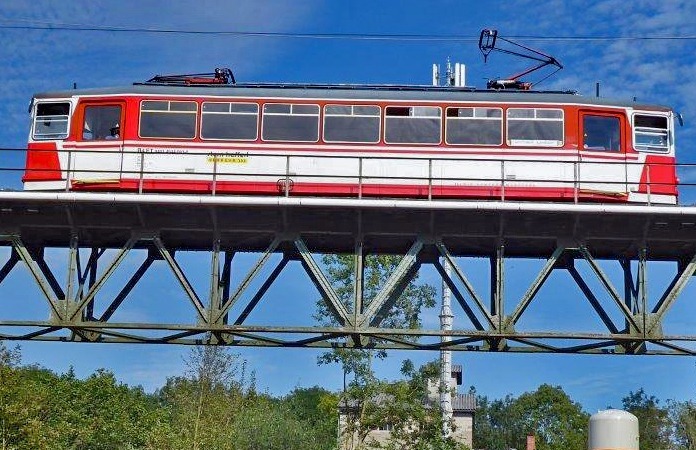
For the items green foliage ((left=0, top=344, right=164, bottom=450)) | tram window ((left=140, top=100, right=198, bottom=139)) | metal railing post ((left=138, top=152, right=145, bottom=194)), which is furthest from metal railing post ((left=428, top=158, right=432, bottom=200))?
green foliage ((left=0, top=344, right=164, bottom=450))

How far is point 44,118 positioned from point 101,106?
165 centimetres

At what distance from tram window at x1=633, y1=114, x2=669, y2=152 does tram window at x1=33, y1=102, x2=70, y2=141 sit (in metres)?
15.9

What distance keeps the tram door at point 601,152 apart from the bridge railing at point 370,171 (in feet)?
0.09

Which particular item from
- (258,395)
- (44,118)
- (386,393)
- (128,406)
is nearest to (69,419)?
(128,406)

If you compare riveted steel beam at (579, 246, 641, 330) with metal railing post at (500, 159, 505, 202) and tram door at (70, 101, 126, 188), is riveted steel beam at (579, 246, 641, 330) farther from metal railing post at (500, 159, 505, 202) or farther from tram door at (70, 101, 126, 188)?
tram door at (70, 101, 126, 188)

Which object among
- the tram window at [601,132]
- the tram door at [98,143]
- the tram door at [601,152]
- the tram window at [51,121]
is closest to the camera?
the tram door at [601,152]

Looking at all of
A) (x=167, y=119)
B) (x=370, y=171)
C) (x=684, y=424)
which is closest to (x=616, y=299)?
(x=370, y=171)

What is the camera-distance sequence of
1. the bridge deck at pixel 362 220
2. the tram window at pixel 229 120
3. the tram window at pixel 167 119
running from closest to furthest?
the bridge deck at pixel 362 220 < the tram window at pixel 229 120 < the tram window at pixel 167 119

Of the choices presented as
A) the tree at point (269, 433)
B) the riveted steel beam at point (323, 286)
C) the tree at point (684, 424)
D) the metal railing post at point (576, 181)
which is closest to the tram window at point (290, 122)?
the riveted steel beam at point (323, 286)

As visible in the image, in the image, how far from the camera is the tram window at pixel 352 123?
2859 cm

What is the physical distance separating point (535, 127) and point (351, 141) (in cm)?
512

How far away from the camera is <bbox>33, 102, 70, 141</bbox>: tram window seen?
29.1 m

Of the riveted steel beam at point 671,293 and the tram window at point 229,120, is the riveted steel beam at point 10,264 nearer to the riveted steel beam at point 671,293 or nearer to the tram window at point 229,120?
the tram window at point 229,120

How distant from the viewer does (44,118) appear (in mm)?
29312
